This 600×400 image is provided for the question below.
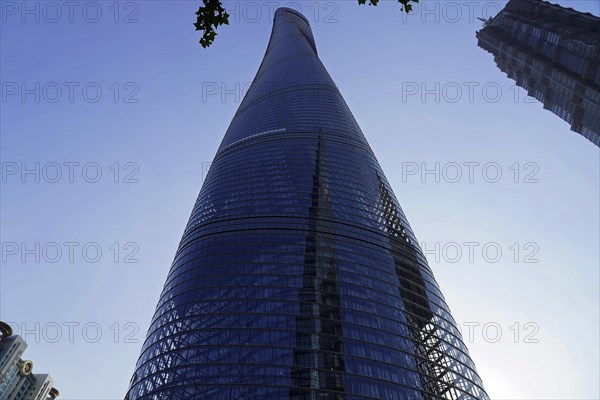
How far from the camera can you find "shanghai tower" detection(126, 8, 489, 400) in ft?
192

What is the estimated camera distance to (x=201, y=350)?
61.3m

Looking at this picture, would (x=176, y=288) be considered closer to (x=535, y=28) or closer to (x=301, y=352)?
(x=301, y=352)

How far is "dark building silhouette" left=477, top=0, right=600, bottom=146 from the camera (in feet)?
341

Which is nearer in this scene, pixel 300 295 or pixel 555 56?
pixel 300 295

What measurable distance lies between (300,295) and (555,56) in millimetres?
91541

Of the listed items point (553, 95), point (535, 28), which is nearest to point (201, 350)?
point (553, 95)

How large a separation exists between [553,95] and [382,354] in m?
90.5

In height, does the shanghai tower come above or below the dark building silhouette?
below

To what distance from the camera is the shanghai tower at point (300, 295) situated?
192 ft

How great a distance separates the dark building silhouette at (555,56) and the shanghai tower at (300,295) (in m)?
47.4

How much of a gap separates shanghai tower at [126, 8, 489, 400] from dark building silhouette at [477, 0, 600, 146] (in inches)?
1867

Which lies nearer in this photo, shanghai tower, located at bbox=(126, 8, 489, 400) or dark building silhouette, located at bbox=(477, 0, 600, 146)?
shanghai tower, located at bbox=(126, 8, 489, 400)

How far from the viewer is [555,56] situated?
11581 cm

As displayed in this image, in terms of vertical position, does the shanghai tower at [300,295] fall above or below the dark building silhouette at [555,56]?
below
